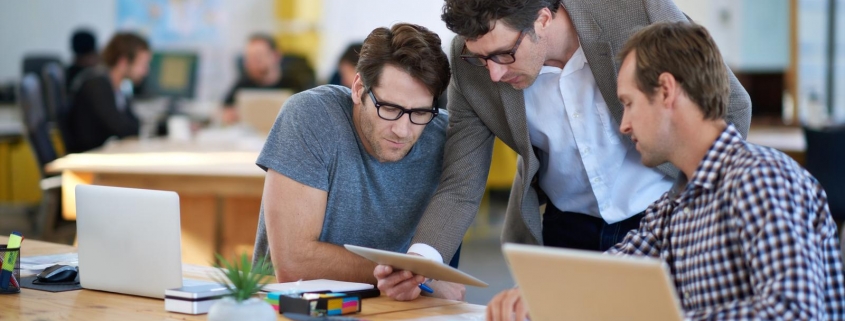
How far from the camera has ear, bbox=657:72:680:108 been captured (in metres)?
1.49

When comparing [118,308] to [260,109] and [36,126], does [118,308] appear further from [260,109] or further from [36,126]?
[260,109]

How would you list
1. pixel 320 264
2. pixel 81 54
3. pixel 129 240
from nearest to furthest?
1. pixel 129 240
2. pixel 320 264
3. pixel 81 54

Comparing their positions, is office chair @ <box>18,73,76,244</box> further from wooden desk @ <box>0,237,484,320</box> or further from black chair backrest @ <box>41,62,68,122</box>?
wooden desk @ <box>0,237,484,320</box>

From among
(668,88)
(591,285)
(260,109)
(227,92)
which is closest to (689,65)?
(668,88)

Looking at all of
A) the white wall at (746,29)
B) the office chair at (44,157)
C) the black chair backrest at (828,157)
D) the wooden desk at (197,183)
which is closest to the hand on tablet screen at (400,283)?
the wooden desk at (197,183)

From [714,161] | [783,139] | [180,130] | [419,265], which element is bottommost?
[783,139]

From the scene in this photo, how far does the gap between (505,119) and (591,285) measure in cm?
102

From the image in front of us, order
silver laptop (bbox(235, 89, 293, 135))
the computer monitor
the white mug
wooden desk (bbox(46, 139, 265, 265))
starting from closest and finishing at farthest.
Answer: wooden desk (bbox(46, 139, 265, 265))
the white mug
silver laptop (bbox(235, 89, 293, 135))
the computer monitor

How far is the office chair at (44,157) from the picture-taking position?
15.1ft

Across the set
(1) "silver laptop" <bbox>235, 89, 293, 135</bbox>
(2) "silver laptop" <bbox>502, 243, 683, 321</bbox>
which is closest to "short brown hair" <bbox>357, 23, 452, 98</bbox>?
(2) "silver laptop" <bbox>502, 243, 683, 321</bbox>

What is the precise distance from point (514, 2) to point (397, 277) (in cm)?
61

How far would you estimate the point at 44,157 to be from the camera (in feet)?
16.5

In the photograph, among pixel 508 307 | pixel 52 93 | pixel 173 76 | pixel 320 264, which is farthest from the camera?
pixel 173 76

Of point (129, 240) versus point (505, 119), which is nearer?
point (129, 240)
